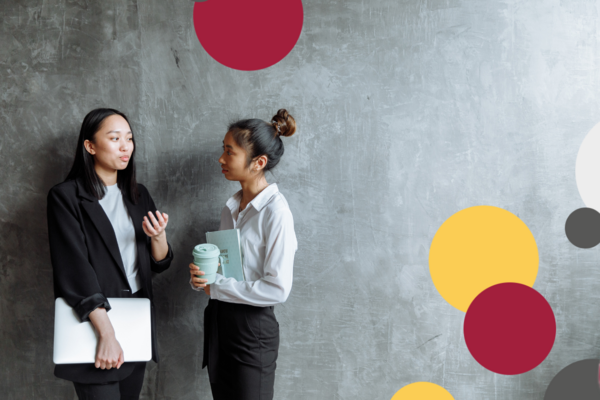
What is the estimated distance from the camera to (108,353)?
1270 millimetres

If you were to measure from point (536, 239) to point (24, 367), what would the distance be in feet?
7.93

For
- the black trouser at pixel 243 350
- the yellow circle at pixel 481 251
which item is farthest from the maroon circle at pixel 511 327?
the black trouser at pixel 243 350

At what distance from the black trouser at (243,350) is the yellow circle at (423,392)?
726 millimetres

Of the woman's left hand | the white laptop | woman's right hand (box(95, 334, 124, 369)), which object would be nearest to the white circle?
the woman's left hand

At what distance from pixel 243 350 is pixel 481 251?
1089mm

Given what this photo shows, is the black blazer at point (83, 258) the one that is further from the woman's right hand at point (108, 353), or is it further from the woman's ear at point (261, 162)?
the woman's ear at point (261, 162)

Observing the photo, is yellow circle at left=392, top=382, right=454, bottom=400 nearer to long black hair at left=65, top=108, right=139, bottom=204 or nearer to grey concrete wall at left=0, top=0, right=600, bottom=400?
grey concrete wall at left=0, top=0, right=600, bottom=400

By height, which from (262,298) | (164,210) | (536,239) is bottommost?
(262,298)

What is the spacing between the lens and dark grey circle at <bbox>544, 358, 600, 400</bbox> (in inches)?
67.4

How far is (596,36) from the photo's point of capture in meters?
1.65

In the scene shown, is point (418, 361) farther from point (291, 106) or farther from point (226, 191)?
point (291, 106)

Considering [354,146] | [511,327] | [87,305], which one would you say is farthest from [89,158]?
[511,327]

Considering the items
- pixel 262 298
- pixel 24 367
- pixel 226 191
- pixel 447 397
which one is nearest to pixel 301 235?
pixel 226 191

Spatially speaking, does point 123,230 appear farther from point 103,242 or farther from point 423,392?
point 423,392
